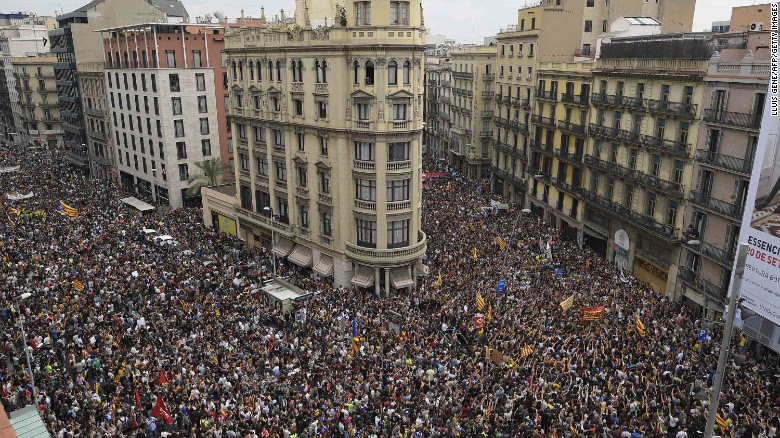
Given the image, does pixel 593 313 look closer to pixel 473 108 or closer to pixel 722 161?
pixel 722 161

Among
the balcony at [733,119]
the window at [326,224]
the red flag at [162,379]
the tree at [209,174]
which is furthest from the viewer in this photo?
the tree at [209,174]

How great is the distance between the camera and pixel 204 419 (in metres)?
27.9

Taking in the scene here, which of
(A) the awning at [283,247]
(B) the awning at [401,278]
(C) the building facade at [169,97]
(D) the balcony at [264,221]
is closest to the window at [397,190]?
(B) the awning at [401,278]

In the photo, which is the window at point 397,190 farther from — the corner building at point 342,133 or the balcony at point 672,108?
the balcony at point 672,108

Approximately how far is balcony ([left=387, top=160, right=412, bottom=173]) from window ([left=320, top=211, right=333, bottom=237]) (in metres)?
7.04

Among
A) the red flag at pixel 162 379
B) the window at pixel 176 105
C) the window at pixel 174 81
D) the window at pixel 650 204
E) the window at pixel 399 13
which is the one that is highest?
the window at pixel 399 13

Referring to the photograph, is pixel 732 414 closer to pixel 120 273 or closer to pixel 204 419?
pixel 204 419

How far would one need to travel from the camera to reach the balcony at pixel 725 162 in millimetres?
36519

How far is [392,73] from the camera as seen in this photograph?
41875mm

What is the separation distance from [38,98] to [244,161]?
83244mm

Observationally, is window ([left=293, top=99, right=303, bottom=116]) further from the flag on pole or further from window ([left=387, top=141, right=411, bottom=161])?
the flag on pole

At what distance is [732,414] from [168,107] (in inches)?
2501

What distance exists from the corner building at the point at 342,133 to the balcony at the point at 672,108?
1844 cm

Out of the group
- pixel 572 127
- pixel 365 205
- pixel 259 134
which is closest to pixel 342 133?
pixel 365 205
